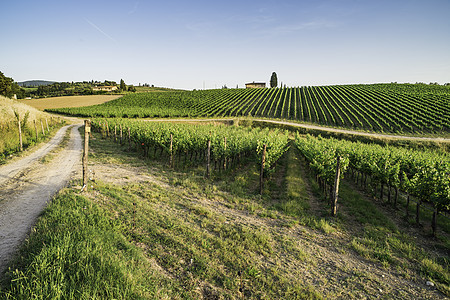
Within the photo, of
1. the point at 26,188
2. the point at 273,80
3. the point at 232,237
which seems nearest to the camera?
the point at 232,237

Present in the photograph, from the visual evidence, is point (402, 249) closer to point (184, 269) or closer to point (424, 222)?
point (424, 222)

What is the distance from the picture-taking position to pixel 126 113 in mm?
45344

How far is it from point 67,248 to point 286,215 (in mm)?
7081

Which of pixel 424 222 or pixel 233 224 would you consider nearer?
pixel 233 224

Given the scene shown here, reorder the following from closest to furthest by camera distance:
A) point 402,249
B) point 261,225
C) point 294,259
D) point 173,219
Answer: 1. point 294,259
2. point 402,249
3. point 173,219
4. point 261,225

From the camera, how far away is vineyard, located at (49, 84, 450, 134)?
112 feet

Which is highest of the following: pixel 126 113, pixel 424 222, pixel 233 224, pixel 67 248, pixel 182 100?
pixel 182 100

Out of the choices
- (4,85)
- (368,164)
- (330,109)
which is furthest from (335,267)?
(4,85)

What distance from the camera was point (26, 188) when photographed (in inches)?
324

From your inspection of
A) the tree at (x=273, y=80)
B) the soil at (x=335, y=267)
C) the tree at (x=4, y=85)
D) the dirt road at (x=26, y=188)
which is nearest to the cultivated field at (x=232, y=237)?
the soil at (x=335, y=267)

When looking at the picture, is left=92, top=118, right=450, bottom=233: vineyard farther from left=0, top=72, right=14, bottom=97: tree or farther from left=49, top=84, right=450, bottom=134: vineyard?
left=0, top=72, right=14, bottom=97: tree

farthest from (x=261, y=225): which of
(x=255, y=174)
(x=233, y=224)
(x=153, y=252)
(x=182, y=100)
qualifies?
(x=182, y=100)

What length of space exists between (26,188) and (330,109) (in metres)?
49.8

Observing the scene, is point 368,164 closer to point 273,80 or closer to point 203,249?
point 203,249
